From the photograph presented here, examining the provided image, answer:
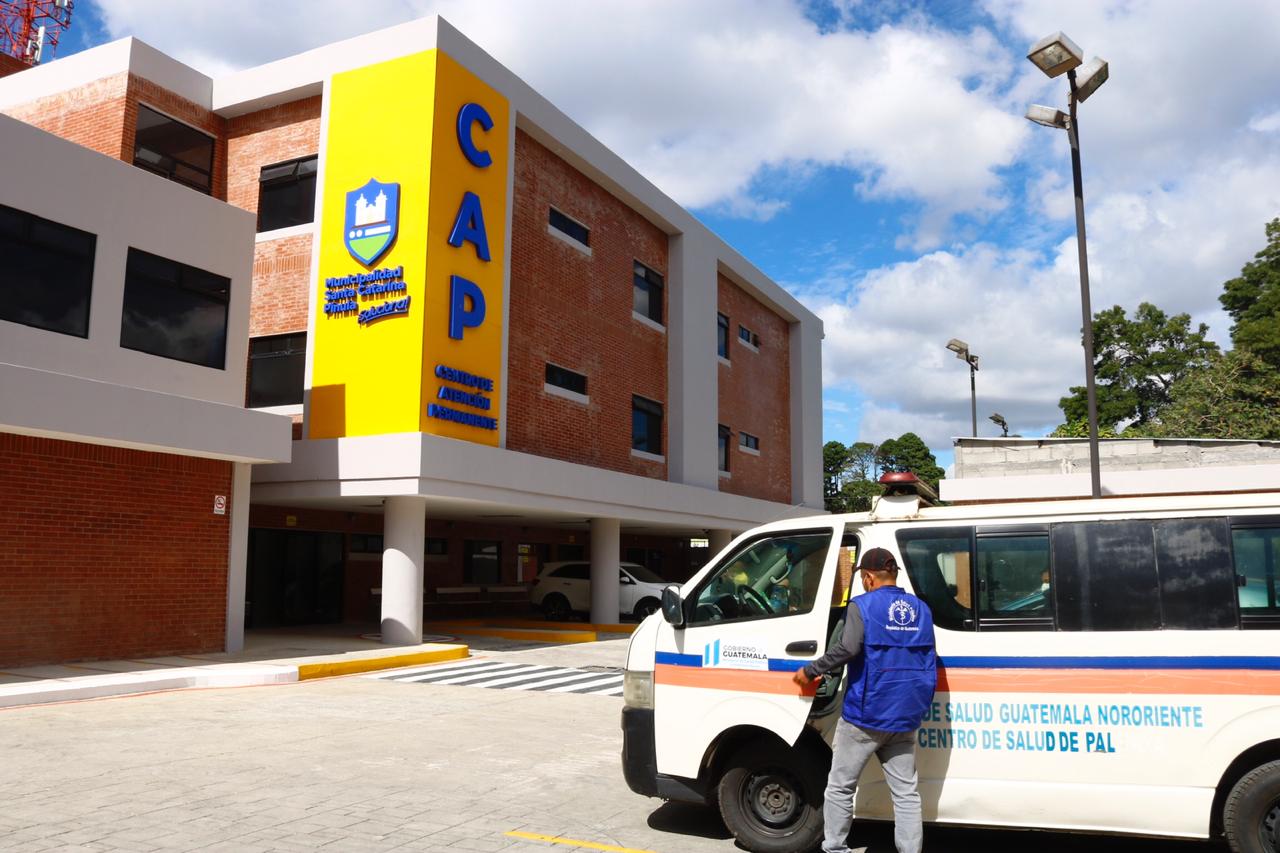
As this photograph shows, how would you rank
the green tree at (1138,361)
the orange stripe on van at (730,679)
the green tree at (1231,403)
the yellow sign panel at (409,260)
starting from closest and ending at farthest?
the orange stripe on van at (730,679)
the yellow sign panel at (409,260)
the green tree at (1231,403)
the green tree at (1138,361)

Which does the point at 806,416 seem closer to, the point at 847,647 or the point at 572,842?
the point at 572,842

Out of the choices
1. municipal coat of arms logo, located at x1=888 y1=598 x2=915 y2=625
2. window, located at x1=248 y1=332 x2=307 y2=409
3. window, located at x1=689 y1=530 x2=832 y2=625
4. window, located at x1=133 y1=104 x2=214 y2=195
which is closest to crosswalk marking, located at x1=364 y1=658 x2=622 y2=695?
window, located at x1=248 y1=332 x2=307 y2=409

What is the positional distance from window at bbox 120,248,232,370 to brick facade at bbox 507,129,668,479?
643 cm

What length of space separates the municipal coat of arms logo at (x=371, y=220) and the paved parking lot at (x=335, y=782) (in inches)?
379

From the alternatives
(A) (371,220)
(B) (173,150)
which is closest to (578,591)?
(A) (371,220)

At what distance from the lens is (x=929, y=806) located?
5707 mm

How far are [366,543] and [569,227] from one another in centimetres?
932

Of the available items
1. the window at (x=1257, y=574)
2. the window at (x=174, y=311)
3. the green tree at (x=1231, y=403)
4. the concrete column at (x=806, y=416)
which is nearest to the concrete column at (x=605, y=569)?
the window at (x=174, y=311)

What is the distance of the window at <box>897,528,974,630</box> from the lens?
19.3 feet

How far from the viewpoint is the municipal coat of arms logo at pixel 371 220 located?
19.2m

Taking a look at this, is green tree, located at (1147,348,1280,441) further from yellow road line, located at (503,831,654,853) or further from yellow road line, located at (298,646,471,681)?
yellow road line, located at (503,831,654,853)

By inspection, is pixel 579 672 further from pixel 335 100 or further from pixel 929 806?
pixel 335 100

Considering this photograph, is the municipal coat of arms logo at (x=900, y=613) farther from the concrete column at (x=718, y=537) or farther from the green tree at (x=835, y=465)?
the green tree at (x=835, y=465)

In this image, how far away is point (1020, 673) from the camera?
222 inches
